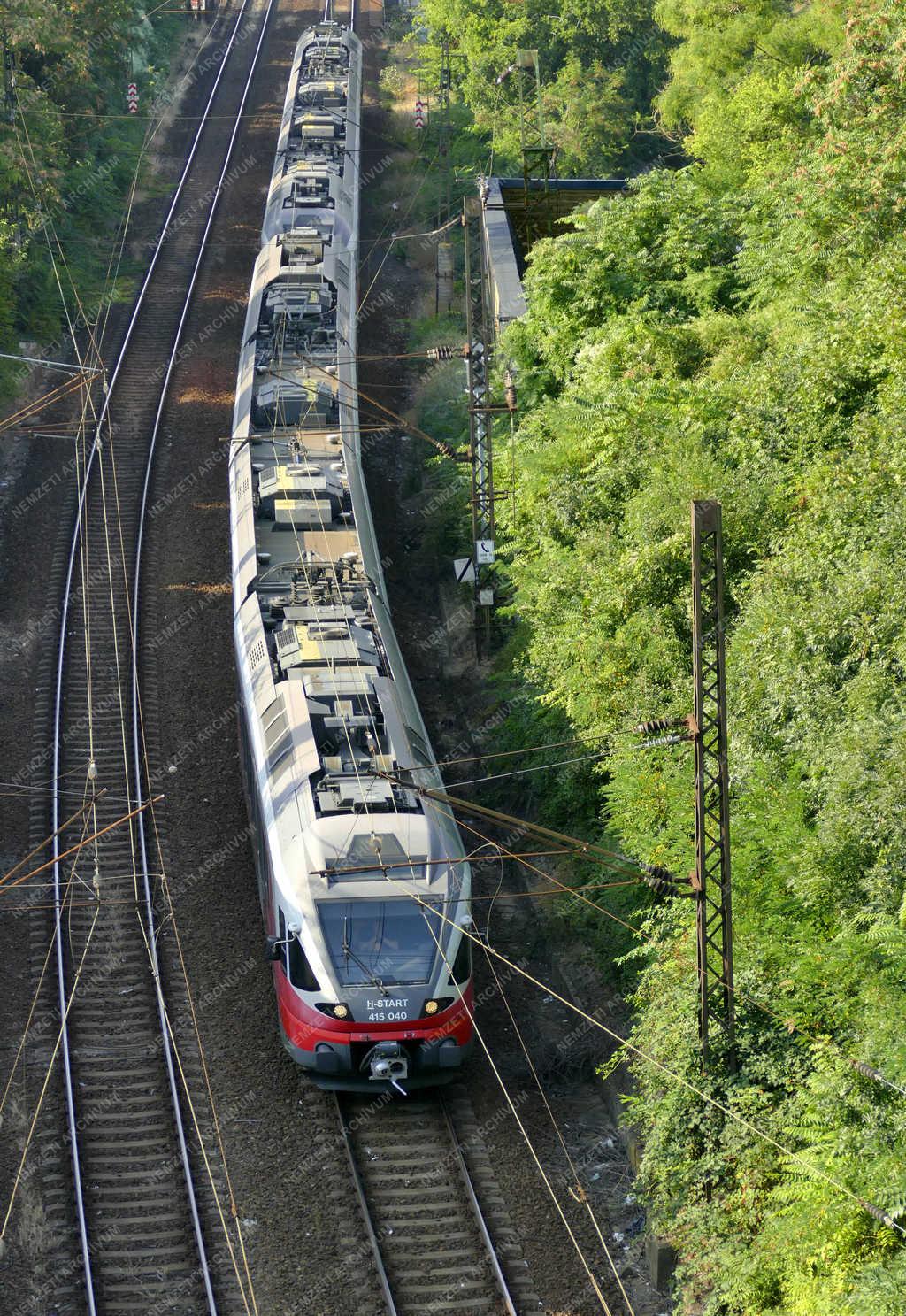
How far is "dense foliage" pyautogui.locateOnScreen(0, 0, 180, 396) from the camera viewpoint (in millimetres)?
40938

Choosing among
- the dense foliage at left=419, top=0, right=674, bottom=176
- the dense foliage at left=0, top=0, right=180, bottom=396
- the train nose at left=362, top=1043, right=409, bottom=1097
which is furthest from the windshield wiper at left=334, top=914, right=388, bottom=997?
the dense foliage at left=419, top=0, right=674, bottom=176

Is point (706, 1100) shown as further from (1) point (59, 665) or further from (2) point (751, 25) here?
(2) point (751, 25)

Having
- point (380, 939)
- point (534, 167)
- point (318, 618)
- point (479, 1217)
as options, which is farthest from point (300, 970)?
point (534, 167)

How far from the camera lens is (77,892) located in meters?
23.7

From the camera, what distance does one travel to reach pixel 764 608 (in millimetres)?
21688

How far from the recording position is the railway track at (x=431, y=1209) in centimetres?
1727

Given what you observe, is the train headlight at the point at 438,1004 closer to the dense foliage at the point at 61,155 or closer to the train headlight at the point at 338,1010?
the train headlight at the point at 338,1010

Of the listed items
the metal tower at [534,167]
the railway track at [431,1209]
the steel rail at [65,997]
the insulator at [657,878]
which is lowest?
the railway track at [431,1209]

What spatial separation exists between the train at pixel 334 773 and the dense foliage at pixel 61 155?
10768 mm

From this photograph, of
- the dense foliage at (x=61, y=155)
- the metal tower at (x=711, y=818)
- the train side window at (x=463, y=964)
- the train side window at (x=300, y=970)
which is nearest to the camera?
the metal tower at (x=711, y=818)

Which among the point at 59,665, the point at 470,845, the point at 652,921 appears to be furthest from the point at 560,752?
the point at 59,665

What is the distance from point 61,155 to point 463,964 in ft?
112

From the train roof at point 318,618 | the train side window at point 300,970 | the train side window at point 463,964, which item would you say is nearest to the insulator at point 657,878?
the train roof at point 318,618

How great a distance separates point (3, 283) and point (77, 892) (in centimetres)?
1921
